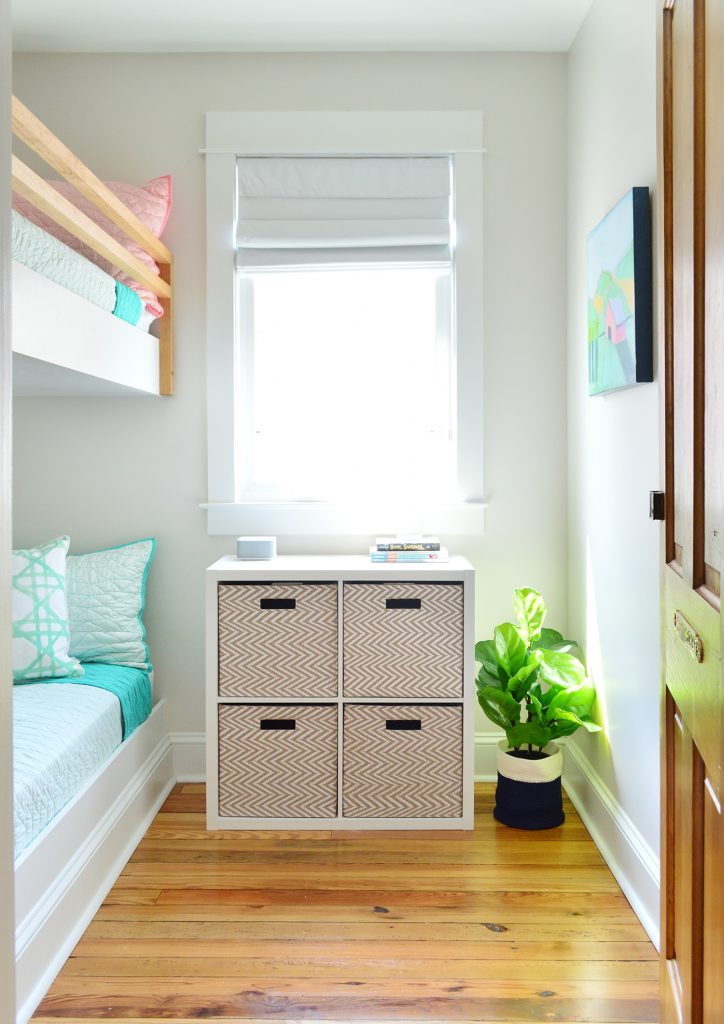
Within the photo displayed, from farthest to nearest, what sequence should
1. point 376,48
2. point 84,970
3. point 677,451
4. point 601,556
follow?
point 376,48 < point 601,556 < point 84,970 < point 677,451

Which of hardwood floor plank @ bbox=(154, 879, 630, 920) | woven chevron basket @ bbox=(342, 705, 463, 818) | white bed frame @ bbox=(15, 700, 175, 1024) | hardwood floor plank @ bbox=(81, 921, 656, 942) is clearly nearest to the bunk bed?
white bed frame @ bbox=(15, 700, 175, 1024)

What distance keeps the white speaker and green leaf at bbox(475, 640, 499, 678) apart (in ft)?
2.43

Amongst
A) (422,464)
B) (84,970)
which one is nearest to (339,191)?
(422,464)

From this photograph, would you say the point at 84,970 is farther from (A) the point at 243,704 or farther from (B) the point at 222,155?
(B) the point at 222,155

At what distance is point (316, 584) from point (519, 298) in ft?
4.10

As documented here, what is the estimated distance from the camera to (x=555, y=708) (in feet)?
8.47

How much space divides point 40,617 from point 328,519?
1.00 metres

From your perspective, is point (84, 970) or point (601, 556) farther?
point (601, 556)

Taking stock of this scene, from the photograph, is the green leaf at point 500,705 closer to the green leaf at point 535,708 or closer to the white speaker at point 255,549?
the green leaf at point 535,708

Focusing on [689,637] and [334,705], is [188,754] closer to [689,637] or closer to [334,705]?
[334,705]

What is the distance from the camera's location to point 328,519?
3008 mm

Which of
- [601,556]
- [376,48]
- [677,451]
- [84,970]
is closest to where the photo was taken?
[677,451]

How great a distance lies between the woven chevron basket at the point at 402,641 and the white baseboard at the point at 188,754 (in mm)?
748

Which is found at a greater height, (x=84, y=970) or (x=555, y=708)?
(x=555, y=708)
